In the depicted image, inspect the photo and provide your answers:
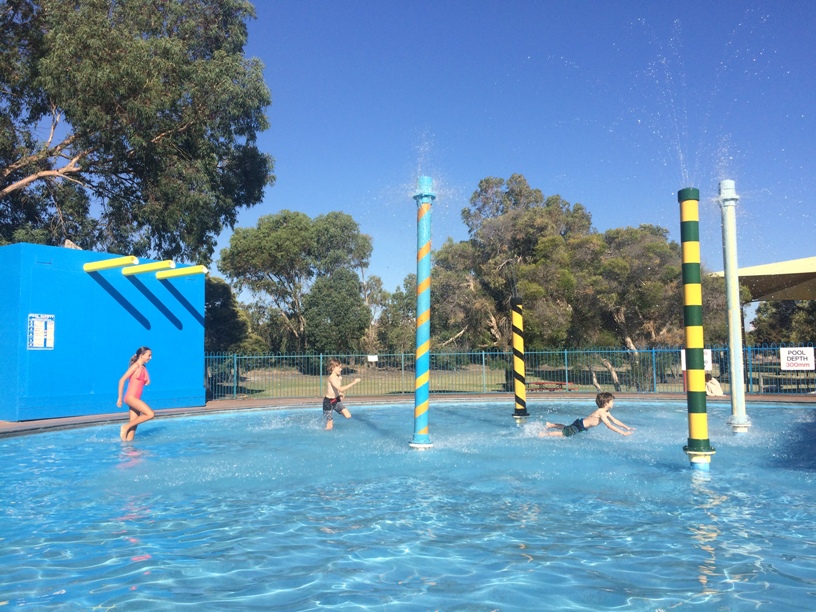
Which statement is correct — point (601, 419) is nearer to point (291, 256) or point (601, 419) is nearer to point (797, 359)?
point (797, 359)

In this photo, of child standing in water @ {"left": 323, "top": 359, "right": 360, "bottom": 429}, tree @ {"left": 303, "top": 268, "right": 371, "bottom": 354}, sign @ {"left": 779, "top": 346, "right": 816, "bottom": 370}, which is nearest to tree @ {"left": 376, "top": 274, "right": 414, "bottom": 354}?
tree @ {"left": 303, "top": 268, "right": 371, "bottom": 354}

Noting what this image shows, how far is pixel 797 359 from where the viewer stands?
21.3 m

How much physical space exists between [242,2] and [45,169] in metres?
11.0

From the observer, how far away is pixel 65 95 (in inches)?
808

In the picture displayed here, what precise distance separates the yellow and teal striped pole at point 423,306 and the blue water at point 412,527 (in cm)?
48

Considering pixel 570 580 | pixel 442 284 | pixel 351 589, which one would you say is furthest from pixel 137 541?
pixel 442 284

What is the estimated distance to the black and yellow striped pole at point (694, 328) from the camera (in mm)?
8023

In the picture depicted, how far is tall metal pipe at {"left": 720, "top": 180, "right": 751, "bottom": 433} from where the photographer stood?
38.1ft

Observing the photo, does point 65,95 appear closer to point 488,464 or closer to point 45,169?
point 45,169

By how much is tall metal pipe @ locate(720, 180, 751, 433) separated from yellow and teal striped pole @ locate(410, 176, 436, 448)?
5.61 m

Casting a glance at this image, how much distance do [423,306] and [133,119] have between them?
15544 millimetres

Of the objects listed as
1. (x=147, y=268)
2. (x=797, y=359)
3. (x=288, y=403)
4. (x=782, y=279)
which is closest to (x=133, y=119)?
(x=147, y=268)

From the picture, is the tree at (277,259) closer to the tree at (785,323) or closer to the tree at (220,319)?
the tree at (220,319)

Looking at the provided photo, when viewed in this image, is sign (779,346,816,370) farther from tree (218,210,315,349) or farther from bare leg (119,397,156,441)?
tree (218,210,315,349)
